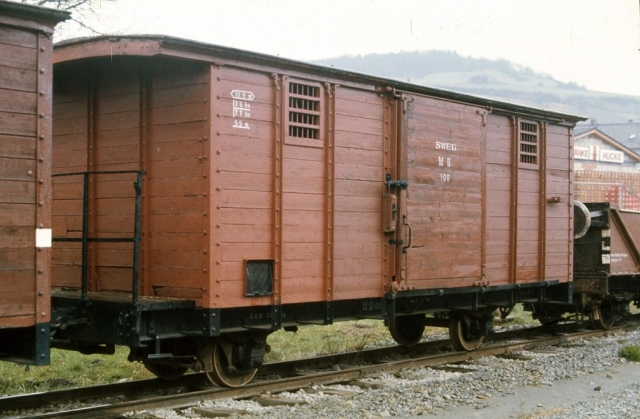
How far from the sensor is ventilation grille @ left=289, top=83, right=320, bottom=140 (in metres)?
8.20

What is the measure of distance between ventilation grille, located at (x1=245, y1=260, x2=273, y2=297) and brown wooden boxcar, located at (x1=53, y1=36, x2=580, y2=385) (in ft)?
0.06

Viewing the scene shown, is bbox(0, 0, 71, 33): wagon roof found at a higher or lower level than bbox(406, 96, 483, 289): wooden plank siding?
higher

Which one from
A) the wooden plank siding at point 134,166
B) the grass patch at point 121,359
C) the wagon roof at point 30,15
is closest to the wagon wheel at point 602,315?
the grass patch at point 121,359

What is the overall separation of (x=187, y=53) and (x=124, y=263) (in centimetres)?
227

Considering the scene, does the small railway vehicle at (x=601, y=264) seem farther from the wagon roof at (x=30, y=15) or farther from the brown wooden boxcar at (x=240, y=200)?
the wagon roof at (x=30, y=15)

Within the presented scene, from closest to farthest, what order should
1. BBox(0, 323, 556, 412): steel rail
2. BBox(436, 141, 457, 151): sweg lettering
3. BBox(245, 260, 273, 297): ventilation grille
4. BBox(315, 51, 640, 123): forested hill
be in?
BBox(0, 323, 556, 412): steel rail, BBox(245, 260, 273, 297): ventilation grille, BBox(436, 141, 457, 151): sweg lettering, BBox(315, 51, 640, 123): forested hill

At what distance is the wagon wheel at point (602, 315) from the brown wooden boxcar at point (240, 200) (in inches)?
167

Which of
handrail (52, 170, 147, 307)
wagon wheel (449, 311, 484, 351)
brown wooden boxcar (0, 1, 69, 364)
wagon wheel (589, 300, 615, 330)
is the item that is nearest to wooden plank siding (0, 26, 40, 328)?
brown wooden boxcar (0, 1, 69, 364)

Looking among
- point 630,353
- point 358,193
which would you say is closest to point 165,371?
point 358,193

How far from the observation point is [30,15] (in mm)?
5625

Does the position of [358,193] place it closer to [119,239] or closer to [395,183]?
[395,183]

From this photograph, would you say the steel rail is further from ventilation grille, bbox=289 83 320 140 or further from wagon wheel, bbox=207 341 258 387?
ventilation grille, bbox=289 83 320 140

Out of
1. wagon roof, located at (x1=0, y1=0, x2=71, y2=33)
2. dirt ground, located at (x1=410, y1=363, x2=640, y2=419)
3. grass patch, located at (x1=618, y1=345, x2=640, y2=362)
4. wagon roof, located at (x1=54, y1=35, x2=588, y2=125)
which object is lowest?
dirt ground, located at (x1=410, y1=363, x2=640, y2=419)

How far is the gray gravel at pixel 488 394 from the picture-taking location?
7.09 metres
